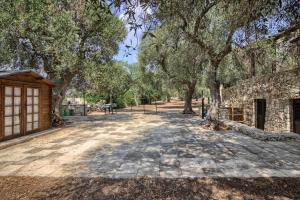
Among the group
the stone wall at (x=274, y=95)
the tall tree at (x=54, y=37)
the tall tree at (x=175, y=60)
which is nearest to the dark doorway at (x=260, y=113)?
the stone wall at (x=274, y=95)

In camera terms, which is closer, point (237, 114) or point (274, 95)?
point (274, 95)

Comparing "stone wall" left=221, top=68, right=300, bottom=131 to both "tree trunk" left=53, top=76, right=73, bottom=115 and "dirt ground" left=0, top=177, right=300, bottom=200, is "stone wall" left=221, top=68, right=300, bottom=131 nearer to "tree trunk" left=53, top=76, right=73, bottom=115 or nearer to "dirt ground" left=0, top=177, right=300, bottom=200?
"dirt ground" left=0, top=177, right=300, bottom=200

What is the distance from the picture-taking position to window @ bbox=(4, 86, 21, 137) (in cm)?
1040

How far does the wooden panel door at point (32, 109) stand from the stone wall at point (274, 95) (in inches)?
437

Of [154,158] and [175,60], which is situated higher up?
[175,60]

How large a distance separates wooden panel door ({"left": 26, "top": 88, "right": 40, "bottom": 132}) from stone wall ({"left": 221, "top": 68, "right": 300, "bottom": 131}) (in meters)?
11.1

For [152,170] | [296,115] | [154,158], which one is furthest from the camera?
[296,115]

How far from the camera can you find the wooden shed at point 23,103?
33.8ft

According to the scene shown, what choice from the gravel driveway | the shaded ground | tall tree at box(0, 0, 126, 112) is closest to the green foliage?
tall tree at box(0, 0, 126, 112)

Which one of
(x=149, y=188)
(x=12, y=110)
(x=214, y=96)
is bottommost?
(x=149, y=188)

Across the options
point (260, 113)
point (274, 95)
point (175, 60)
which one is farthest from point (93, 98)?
point (274, 95)

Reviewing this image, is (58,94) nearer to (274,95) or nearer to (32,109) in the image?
(32,109)

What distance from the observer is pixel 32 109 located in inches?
491

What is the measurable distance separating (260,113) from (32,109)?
1176 centimetres
